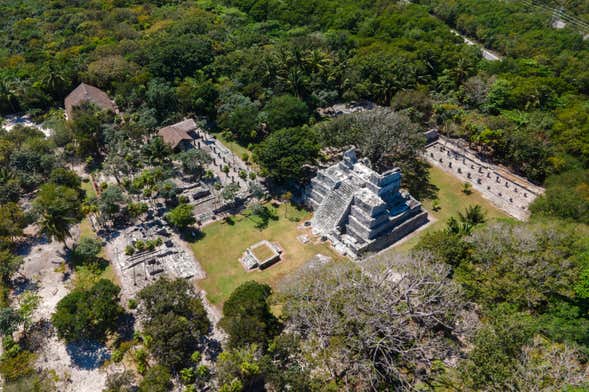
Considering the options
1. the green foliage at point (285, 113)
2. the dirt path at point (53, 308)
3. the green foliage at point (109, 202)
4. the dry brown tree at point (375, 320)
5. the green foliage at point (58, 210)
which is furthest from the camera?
the green foliage at point (285, 113)

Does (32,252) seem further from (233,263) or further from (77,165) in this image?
(233,263)

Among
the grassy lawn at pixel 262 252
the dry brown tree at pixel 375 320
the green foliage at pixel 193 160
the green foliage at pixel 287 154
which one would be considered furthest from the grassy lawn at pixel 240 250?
the green foliage at pixel 193 160

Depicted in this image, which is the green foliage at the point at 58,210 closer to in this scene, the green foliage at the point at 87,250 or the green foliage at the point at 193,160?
the green foliage at the point at 87,250

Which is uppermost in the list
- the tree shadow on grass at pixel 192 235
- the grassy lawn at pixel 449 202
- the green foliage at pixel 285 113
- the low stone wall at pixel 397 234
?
the green foliage at pixel 285 113

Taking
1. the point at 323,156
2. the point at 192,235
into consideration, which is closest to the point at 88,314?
the point at 192,235

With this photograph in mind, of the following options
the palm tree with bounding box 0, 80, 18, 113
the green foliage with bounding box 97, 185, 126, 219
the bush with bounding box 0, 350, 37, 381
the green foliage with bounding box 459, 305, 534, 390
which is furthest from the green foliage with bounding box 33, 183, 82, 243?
the green foliage with bounding box 459, 305, 534, 390

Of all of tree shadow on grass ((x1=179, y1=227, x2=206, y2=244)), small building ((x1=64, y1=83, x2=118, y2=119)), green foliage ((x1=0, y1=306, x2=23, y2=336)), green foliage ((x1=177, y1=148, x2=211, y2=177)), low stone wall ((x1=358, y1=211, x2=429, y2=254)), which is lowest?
low stone wall ((x1=358, y1=211, x2=429, y2=254))

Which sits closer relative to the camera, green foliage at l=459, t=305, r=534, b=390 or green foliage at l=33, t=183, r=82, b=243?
green foliage at l=459, t=305, r=534, b=390

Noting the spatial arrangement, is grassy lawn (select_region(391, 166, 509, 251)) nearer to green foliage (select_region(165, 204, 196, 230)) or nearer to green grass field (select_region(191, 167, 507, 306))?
green grass field (select_region(191, 167, 507, 306))
